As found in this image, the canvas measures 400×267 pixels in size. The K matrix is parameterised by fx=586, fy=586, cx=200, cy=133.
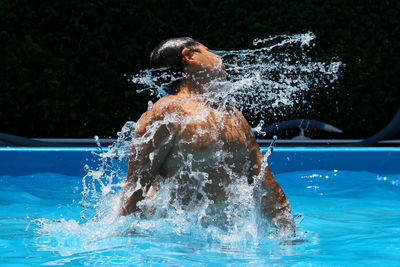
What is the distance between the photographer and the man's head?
95.7 inches

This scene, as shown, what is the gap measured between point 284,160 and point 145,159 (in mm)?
2897

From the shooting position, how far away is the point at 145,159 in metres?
2.29

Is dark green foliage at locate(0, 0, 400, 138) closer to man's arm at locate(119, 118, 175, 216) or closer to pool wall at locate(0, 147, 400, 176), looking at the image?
pool wall at locate(0, 147, 400, 176)

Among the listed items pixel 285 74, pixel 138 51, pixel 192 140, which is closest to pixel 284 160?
pixel 285 74

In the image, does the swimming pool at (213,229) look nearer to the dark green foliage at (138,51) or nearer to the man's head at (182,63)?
the man's head at (182,63)

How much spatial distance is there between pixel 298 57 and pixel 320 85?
42cm

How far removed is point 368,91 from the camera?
273 inches

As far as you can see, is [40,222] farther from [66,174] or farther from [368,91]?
[368,91]

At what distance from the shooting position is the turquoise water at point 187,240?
2215mm

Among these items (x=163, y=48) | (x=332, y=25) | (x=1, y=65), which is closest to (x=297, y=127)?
(x=332, y=25)

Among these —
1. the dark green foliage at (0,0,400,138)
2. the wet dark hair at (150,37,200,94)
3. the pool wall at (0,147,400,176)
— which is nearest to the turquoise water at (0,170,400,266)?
the wet dark hair at (150,37,200,94)

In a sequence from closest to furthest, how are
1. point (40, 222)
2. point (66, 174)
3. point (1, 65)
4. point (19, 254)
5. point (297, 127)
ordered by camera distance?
point (19, 254) < point (40, 222) < point (66, 174) < point (297, 127) < point (1, 65)

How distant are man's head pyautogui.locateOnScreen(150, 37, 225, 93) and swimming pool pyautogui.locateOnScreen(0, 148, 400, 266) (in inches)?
24.1

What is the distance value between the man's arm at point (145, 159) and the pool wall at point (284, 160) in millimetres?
2738
